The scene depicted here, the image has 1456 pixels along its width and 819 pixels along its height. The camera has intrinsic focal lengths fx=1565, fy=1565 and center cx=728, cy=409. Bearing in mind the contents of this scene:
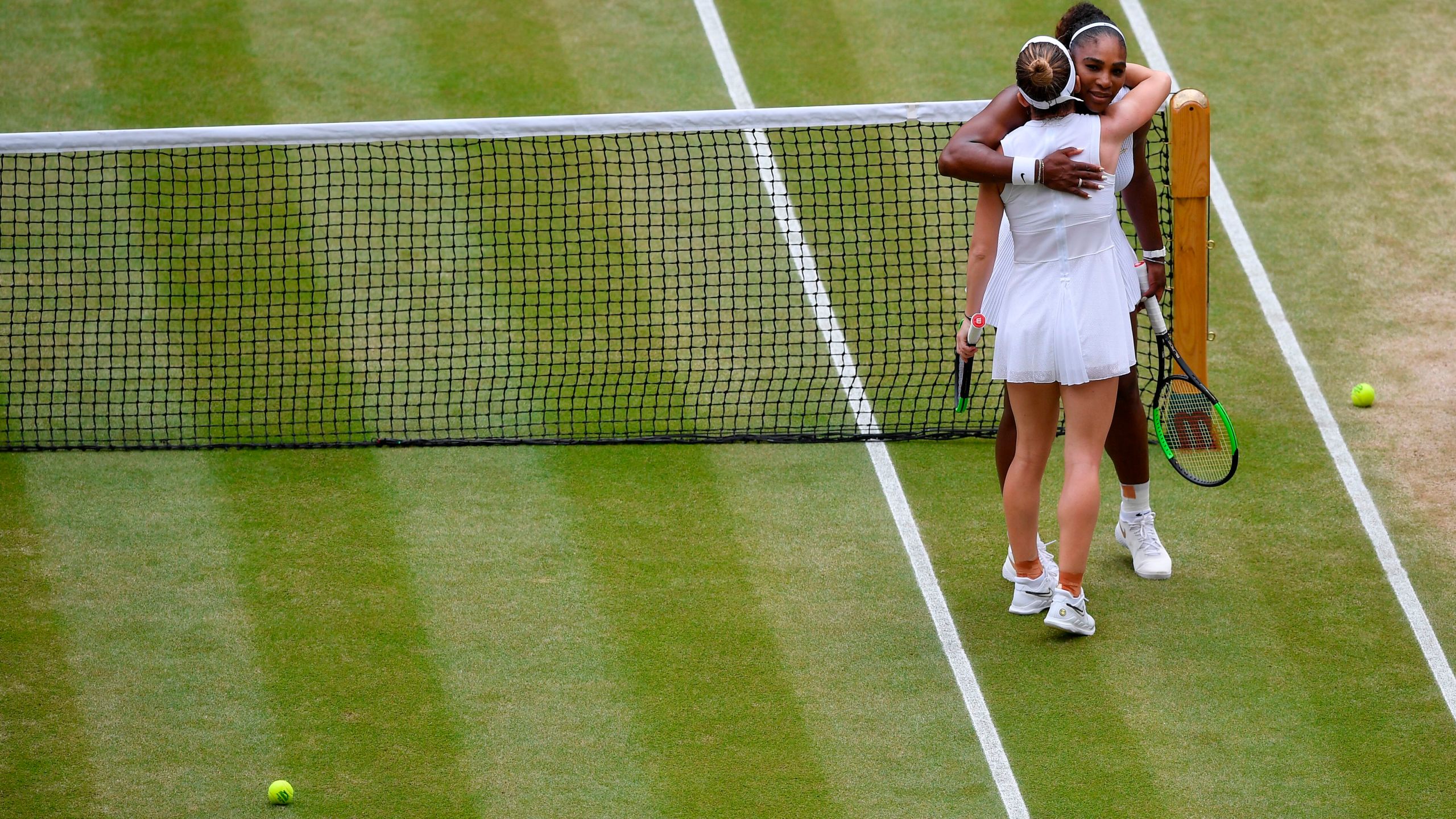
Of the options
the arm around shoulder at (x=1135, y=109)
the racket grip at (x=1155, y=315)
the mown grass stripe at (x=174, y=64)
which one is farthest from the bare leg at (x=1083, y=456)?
the mown grass stripe at (x=174, y=64)

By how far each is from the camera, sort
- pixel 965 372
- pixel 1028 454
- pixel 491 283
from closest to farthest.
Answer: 1. pixel 1028 454
2. pixel 965 372
3. pixel 491 283

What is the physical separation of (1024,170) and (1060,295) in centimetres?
53

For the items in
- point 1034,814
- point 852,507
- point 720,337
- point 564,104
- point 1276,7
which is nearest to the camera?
point 1034,814

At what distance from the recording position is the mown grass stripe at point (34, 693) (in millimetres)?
6055

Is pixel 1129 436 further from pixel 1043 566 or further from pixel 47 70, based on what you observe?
pixel 47 70

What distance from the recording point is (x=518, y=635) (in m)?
6.92

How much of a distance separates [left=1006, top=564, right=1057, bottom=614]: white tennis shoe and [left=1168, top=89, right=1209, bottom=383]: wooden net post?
5.98 ft

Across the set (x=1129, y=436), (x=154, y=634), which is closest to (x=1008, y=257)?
(x=1129, y=436)

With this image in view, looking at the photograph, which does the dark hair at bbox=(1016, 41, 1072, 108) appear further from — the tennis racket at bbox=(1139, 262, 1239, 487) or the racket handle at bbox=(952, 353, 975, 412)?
the tennis racket at bbox=(1139, 262, 1239, 487)

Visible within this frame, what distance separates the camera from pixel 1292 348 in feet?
29.6

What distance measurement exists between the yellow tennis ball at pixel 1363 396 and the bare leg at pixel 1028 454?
2.77m

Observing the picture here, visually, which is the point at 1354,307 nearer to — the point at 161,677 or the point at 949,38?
the point at 949,38

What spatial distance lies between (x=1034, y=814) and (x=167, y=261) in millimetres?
6563

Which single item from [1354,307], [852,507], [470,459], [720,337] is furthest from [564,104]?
[1354,307]
